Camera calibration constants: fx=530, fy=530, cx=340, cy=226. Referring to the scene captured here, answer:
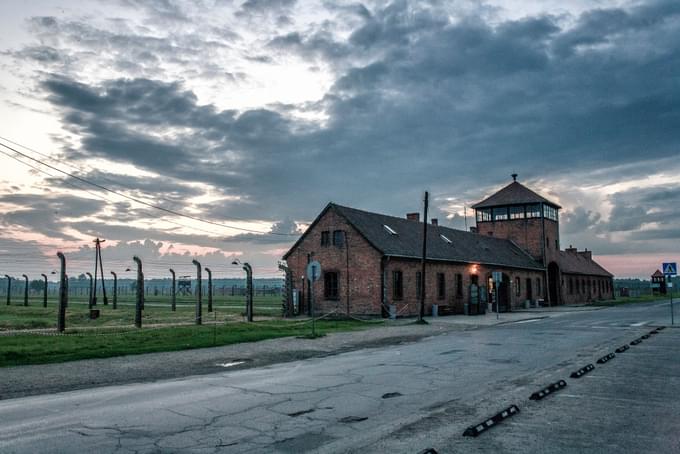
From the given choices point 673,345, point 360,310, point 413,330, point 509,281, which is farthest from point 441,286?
point 673,345

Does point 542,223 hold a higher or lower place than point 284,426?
higher

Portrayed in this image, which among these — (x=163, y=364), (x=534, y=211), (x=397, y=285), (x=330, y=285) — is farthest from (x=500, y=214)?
(x=163, y=364)

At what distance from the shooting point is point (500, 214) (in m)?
54.6

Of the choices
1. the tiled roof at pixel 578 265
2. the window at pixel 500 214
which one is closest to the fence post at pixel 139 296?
the window at pixel 500 214

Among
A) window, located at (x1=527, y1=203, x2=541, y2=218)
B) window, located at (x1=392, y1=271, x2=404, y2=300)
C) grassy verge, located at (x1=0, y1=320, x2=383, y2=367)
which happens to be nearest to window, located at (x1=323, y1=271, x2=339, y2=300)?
window, located at (x1=392, y1=271, x2=404, y2=300)

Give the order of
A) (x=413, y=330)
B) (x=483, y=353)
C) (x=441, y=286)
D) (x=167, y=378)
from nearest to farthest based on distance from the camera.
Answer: (x=167, y=378) → (x=483, y=353) → (x=413, y=330) → (x=441, y=286)

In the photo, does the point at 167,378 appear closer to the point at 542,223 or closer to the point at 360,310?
the point at 360,310

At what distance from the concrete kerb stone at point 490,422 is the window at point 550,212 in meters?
49.1

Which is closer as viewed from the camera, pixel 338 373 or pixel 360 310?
pixel 338 373

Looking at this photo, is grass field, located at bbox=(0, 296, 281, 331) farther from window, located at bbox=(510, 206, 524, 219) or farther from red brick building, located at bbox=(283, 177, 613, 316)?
window, located at bbox=(510, 206, 524, 219)

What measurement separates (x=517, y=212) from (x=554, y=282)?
9.11 metres

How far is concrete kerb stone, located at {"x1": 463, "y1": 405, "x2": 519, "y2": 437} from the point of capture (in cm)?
599

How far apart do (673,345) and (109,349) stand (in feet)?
52.7

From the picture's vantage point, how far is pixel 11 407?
25.5ft
